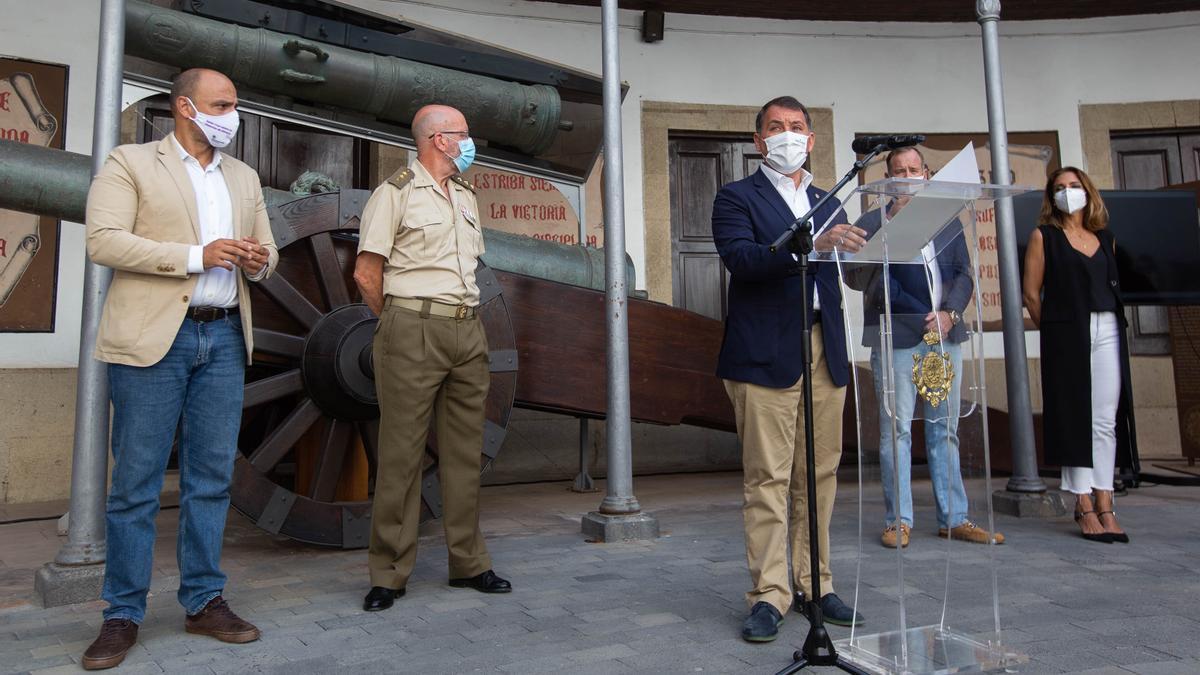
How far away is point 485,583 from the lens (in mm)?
2945

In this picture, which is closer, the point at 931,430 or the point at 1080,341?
the point at 931,430

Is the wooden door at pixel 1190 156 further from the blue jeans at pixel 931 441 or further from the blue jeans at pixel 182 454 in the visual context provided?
the blue jeans at pixel 182 454

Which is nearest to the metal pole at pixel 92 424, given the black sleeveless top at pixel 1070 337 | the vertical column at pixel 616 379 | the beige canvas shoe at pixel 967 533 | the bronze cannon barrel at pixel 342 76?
the bronze cannon barrel at pixel 342 76

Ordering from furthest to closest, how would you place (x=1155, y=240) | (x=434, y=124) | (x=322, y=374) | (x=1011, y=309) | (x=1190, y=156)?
(x=1190, y=156), (x=1155, y=240), (x=1011, y=309), (x=322, y=374), (x=434, y=124)

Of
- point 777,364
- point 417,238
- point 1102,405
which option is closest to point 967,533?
point 777,364

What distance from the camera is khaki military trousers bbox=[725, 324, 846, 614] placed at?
2.51 meters

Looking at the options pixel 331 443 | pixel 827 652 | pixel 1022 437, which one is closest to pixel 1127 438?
pixel 1022 437

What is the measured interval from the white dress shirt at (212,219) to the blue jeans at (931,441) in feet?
5.76

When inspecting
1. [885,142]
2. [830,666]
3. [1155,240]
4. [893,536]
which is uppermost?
[1155,240]

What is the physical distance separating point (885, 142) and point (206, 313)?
181 centimetres

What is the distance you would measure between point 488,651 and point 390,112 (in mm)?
2709

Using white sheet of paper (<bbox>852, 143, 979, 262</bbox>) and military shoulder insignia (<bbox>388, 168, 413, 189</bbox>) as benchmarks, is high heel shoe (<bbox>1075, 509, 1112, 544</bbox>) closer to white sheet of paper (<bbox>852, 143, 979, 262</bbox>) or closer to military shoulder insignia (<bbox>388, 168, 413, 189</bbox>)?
white sheet of paper (<bbox>852, 143, 979, 262</bbox>)

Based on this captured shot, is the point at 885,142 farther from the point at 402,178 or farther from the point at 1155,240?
the point at 1155,240

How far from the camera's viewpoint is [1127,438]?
529cm
